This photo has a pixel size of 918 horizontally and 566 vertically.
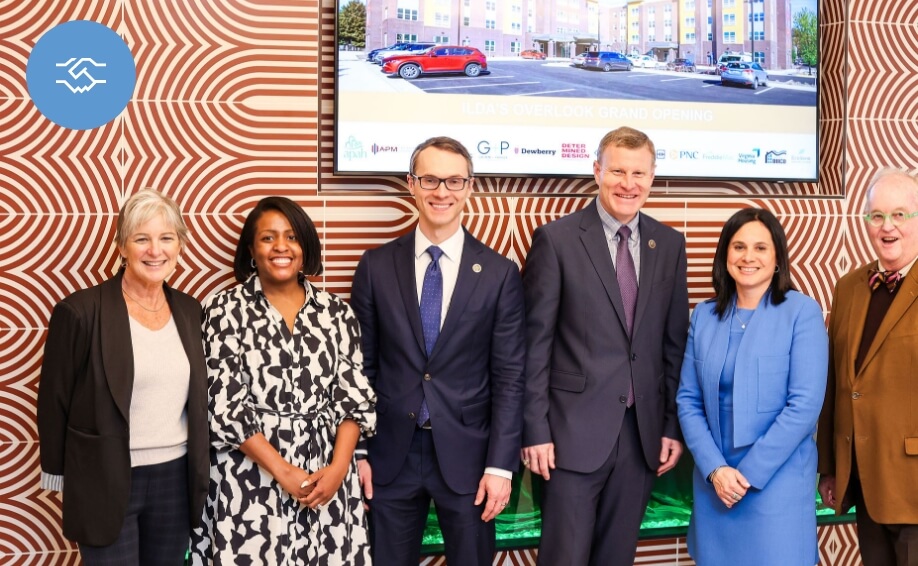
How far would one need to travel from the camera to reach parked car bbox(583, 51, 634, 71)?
3783mm

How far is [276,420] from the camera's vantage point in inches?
109

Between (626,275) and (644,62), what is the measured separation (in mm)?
1276

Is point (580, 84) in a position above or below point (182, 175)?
Result: above

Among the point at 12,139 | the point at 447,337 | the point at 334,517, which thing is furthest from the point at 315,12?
the point at 334,517

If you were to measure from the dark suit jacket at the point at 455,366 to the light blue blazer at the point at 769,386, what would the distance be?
26.5 inches

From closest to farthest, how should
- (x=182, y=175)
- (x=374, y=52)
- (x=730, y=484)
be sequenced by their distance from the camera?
(x=730, y=484) < (x=182, y=175) < (x=374, y=52)

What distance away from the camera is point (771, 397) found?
9.32 ft

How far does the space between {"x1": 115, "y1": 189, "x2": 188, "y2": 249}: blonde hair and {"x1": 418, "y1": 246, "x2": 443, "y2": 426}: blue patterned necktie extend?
86cm

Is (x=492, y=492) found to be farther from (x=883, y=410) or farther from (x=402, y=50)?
(x=402, y=50)

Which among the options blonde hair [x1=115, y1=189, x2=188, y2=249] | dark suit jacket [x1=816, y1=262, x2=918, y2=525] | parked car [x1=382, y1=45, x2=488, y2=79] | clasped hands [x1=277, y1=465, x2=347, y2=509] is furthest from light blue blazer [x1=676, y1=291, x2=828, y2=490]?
blonde hair [x1=115, y1=189, x2=188, y2=249]

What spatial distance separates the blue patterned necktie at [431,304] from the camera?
9.52 ft

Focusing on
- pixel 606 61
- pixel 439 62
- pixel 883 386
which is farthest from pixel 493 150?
pixel 883 386

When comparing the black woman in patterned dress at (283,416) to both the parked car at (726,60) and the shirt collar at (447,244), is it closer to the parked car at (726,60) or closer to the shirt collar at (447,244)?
the shirt collar at (447,244)

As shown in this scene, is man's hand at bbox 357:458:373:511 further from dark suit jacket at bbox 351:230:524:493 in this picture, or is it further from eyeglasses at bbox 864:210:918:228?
eyeglasses at bbox 864:210:918:228
